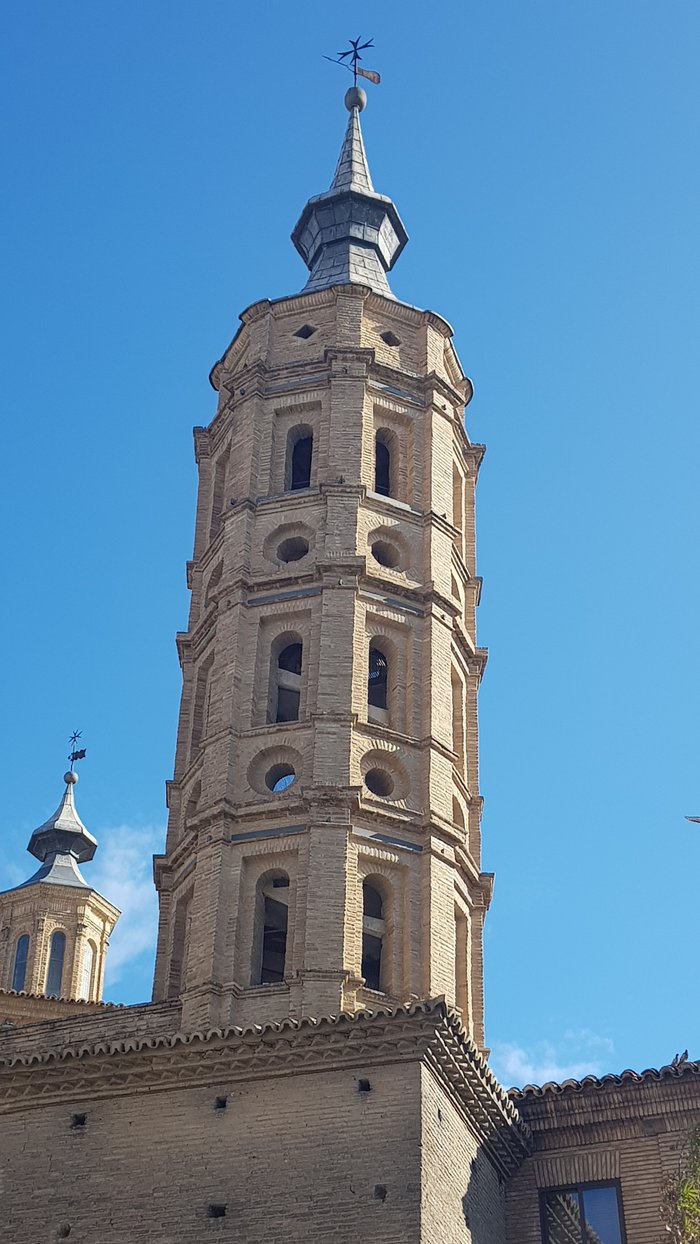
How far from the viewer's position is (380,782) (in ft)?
94.0

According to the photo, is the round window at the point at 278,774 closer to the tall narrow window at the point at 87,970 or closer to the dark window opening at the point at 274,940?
the dark window opening at the point at 274,940

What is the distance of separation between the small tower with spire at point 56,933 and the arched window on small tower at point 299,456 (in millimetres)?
17392

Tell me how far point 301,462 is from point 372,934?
9278mm

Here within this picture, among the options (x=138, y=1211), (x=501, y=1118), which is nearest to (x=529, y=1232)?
(x=501, y=1118)

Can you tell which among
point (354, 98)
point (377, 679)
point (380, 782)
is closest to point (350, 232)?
point (354, 98)

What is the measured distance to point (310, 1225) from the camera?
889 inches

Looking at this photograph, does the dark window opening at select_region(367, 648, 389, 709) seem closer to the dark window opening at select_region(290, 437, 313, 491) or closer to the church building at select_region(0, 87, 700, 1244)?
the church building at select_region(0, 87, 700, 1244)

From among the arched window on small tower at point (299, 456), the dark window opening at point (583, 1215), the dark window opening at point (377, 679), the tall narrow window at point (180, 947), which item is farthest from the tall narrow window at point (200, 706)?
the dark window opening at point (583, 1215)

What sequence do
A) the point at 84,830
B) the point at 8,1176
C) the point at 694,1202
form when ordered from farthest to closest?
the point at 84,830 → the point at 8,1176 → the point at 694,1202

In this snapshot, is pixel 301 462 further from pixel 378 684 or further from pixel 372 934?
pixel 372 934

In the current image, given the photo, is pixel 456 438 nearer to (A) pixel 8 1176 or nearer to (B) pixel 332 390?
(B) pixel 332 390

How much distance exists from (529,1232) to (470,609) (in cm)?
1094

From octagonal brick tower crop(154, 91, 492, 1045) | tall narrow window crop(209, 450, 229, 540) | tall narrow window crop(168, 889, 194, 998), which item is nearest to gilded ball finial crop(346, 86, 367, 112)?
octagonal brick tower crop(154, 91, 492, 1045)

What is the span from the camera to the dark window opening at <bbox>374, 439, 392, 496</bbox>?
1283 inches
